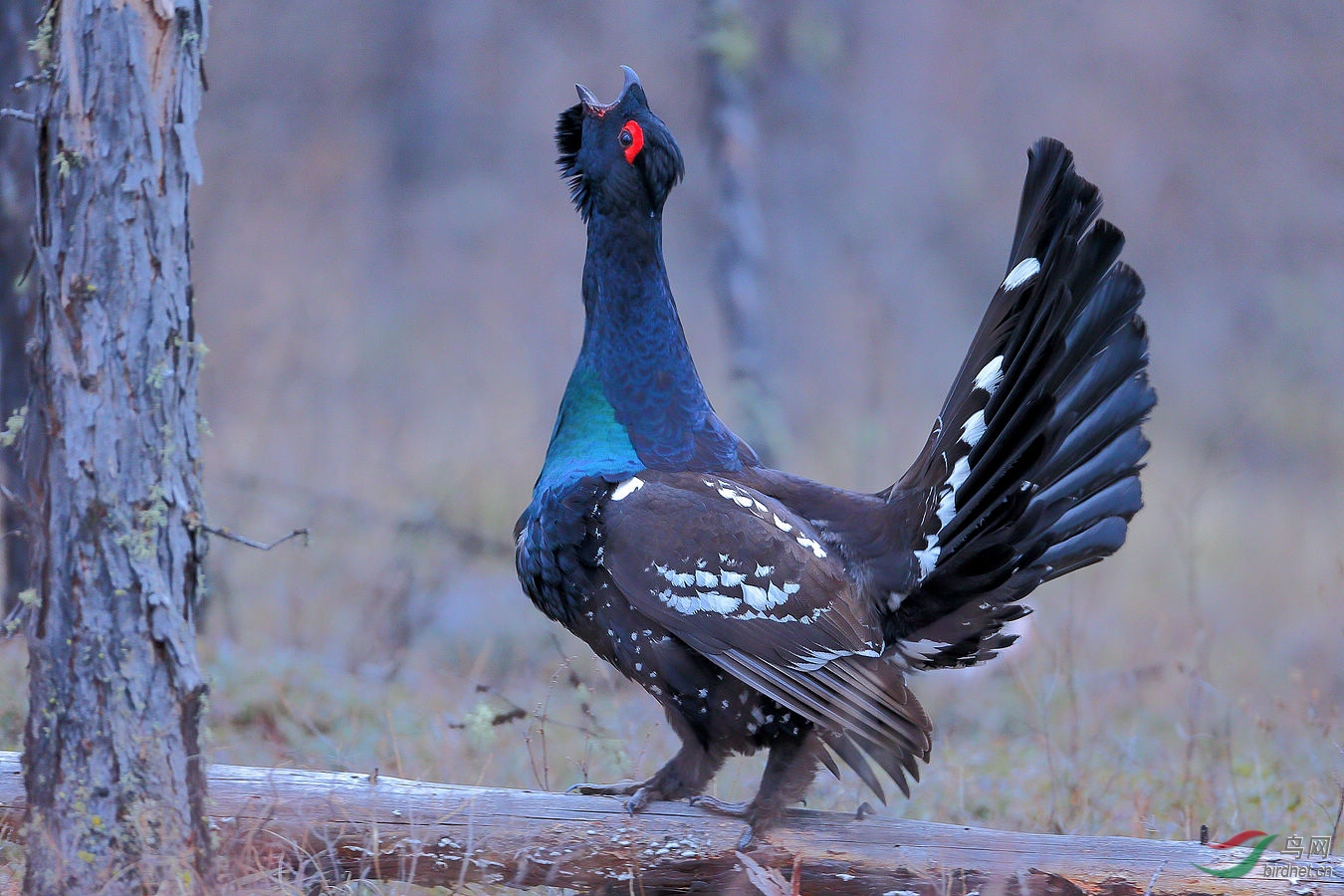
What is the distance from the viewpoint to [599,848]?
10.1 feet

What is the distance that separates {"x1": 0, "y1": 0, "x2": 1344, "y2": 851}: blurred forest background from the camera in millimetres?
5090

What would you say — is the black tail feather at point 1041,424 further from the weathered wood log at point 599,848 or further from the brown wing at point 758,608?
the weathered wood log at point 599,848

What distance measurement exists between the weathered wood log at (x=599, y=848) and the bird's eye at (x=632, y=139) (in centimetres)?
198

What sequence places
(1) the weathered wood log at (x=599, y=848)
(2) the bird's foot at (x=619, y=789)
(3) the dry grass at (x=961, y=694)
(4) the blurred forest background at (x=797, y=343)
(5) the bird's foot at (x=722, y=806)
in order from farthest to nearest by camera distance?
(4) the blurred forest background at (x=797, y=343)
(3) the dry grass at (x=961, y=694)
(2) the bird's foot at (x=619, y=789)
(5) the bird's foot at (x=722, y=806)
(1) the weathered wood log at (x=599, y=848)

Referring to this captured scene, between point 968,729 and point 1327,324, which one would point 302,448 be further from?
point 1327,324

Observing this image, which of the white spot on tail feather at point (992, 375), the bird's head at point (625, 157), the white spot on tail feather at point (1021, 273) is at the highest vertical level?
the bird's head at point (625, 157)

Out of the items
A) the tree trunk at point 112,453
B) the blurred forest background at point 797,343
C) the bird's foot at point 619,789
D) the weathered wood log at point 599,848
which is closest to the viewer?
the tree trunk at point 112,453

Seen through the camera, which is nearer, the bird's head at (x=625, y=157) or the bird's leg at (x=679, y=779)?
the bird's leg at (x=679, y=779)

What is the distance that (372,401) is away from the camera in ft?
36.4

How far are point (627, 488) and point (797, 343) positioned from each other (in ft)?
33.8

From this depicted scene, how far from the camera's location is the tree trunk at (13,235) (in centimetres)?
533


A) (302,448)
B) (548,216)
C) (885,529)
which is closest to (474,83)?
(548,216)

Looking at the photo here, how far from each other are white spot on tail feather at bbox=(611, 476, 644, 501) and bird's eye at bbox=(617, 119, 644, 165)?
1.06 m

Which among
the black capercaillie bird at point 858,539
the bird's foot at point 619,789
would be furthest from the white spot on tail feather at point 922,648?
the bird's foot at point 619,789
